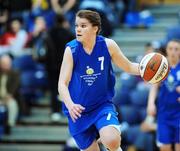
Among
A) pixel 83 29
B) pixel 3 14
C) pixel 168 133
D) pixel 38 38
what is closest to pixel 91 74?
pixel 83 29

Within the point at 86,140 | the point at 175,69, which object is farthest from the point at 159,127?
the point at 86,140

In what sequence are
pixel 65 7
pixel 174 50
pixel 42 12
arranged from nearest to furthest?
pixel 174 50 < pixel 65 7 < pixel 42 12

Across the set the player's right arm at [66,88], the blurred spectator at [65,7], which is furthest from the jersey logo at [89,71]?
the blurred spectator at [65,7]

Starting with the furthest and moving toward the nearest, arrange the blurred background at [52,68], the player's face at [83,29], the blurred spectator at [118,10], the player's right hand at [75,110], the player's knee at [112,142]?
the blurred spectator at [118,10] < the blurred background at [52,68] < the player's face at [83,29] < the player's knee at [112,142] < the player's right hand at [75,110]

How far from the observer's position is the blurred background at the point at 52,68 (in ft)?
Result: 32.4

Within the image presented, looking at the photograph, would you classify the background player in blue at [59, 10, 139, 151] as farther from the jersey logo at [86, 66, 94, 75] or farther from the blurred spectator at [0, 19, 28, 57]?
the blurred spectator at [0, 19, 28, 57]

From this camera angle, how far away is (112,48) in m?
6.46

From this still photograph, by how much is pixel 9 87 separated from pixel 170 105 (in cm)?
404

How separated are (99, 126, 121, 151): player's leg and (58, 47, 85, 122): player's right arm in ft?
1.14

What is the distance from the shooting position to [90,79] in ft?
20.9

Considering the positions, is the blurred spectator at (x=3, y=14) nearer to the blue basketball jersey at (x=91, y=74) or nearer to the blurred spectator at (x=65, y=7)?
the blurred spectator at (x=65, y=7)

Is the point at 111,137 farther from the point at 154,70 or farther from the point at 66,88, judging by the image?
the point at 154,70

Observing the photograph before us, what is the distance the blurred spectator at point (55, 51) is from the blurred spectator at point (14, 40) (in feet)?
5.18

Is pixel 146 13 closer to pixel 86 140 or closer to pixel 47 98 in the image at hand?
pixel 47 98
